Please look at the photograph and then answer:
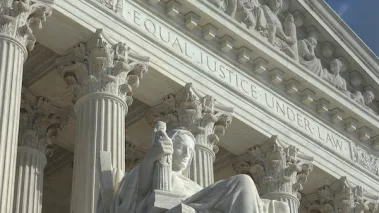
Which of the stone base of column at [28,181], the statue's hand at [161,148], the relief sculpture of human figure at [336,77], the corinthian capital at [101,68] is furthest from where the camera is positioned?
the relief sculpture of human figure at [336,77]

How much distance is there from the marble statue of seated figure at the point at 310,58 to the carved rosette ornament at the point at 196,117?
532cm

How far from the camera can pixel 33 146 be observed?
2173 cm

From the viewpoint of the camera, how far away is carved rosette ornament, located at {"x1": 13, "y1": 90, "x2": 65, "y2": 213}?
20.9 m

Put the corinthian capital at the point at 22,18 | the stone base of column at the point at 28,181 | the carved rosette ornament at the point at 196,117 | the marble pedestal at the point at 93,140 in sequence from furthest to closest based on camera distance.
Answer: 1. the carved rosette ornament at the point at 196,117
2. the stone base of column at the point at 28,181
3. the marble pedestal at the point at 93,140
4. the corinthian capital at the point at 22,18

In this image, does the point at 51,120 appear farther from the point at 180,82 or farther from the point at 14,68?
the point at 14,68

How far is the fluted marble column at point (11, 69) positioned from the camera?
16.2m

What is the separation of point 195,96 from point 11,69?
5771 millimetres

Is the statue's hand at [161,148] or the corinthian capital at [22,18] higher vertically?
the corinthian capital at [22,18]

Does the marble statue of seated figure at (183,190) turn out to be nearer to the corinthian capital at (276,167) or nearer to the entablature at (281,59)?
the entablature at (281,59)

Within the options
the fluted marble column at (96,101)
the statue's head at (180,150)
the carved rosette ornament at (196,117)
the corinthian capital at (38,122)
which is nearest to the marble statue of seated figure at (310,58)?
the carved rosette ornament at (196,117)

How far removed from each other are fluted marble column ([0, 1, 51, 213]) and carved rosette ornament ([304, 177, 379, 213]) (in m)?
11.4

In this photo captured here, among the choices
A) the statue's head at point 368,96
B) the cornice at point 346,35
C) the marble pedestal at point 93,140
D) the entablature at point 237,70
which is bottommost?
the marble pedestal at point 93,140

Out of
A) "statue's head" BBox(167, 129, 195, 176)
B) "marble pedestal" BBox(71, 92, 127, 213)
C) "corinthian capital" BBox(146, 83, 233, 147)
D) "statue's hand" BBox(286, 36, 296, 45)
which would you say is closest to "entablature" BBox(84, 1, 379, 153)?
"statue's hand" BBox(286, 36, 296, 45)

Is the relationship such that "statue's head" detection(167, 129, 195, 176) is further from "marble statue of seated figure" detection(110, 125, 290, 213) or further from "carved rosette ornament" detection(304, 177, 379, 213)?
"carved rosette ornament" detection(304, 177, 379, 213)
